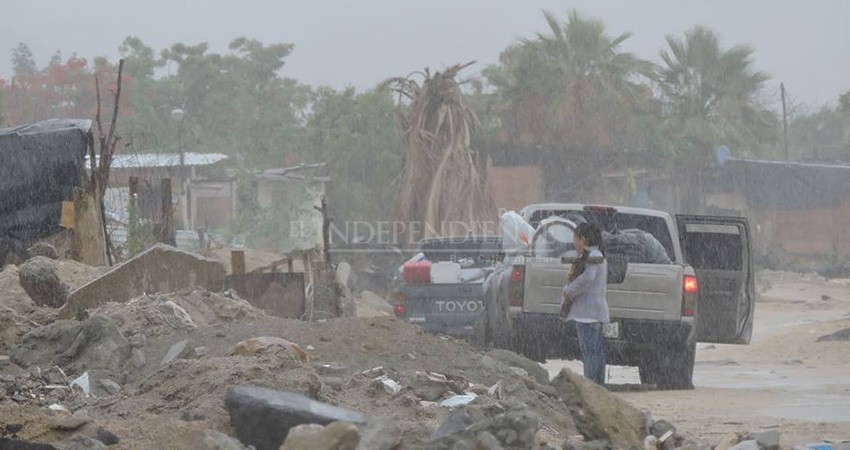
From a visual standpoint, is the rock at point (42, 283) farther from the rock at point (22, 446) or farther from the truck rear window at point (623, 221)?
the rock at point (22, 446)

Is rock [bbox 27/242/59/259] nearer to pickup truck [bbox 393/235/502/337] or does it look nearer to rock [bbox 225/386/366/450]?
pickup truck [bbox 393/235/502/337]

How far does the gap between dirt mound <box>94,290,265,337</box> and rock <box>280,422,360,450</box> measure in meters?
5.23

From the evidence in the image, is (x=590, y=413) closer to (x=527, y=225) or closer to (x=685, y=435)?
(x=685, y=435)

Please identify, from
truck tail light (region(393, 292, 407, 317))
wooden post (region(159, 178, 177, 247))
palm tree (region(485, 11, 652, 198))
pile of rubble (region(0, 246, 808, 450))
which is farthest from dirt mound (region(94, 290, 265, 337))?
palm tree (region(485, 11, 652, 198))

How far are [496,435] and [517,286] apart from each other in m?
6.32

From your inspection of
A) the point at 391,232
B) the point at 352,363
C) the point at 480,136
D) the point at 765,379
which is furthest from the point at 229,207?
the point at 352,363

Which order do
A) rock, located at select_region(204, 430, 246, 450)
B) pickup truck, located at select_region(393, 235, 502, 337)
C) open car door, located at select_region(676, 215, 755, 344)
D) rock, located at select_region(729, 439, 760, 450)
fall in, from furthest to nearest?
pickup truck, located at select_region(393, 235, 502, 337), open car door, located at select_region(676, 215, 755, 344), rock, located at select_region(729, 439, 760, 450), rock, located at select_region(204, 430, 246, 450)

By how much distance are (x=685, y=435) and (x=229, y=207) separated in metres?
37.9

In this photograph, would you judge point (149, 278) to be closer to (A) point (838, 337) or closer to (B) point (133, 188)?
(B) point (133, 188)

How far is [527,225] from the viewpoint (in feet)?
46.6

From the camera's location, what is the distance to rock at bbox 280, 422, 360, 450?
21.5 feet

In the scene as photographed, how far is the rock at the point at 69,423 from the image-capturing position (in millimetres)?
7172

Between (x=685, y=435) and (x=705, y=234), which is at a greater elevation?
(x=705, y=234)

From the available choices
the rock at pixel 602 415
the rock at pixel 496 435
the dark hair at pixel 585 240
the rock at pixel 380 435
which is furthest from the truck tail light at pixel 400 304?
the rock at pixel 496 435
